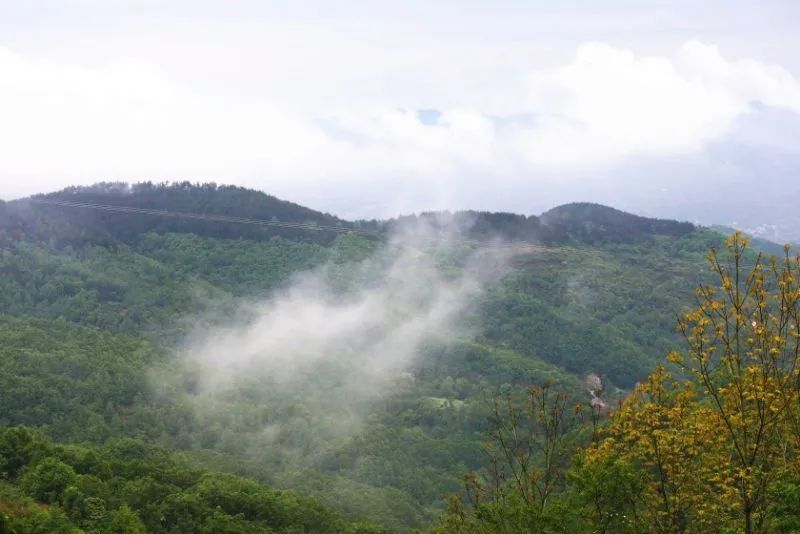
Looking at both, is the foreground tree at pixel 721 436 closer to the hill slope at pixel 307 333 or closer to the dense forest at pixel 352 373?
the dense forest at pixel 352 373

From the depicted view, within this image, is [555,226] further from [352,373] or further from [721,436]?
[721,436]

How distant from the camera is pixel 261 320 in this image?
124 metres

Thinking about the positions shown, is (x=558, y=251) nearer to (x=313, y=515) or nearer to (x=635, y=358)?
(x=635, y=358)

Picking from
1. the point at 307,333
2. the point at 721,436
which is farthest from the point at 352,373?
the point at 721,436

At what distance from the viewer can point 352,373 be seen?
109 m

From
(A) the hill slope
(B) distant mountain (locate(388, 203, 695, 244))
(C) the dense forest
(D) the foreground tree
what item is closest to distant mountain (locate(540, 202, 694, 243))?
(B) distant mountain (locate(388, 203, 695, 244))

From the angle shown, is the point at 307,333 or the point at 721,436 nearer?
the point at 721,436

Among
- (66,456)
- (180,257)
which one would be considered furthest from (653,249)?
(66,456)

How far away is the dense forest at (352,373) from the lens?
48.3ft

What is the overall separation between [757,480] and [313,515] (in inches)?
1572

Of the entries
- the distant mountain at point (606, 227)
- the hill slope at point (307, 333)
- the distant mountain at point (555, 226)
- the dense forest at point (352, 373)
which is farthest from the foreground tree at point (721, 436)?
the distant mountain at point (606, 227)

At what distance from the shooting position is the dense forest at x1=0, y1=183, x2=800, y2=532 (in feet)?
48.3

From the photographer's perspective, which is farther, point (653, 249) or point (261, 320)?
point (653, 249)

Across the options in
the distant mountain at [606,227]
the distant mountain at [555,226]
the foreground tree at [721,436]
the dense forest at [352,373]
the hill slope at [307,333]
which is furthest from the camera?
the distant mountain at [606,227]
